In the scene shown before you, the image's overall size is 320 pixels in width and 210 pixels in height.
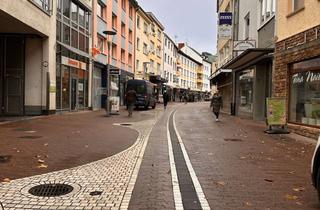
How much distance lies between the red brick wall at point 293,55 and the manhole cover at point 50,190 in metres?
9.29

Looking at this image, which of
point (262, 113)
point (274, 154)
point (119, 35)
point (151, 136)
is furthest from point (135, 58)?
point (274, 154)

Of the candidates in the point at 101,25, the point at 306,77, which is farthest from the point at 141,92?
the point at 306,77

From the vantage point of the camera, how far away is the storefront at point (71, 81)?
76.6 ft

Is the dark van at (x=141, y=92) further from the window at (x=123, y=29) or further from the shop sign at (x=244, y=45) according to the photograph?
the shop sign at (x=244, y=45)

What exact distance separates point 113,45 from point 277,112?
78.9 feet

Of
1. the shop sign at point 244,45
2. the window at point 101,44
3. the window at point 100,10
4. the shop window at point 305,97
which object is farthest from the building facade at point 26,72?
the shop window at point 305,97

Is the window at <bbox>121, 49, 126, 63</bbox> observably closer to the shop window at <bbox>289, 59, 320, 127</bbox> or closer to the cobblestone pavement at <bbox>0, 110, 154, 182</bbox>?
the cobblestone pavement at <bbox>0, 110, 154, 182</bbox>

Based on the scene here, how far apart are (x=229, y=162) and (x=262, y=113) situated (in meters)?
15.0

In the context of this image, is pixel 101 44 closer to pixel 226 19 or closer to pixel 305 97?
pixel 226 19

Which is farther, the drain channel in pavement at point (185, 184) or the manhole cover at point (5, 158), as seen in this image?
the manhole cover at point (5, 158)

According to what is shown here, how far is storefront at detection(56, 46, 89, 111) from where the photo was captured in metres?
23.3

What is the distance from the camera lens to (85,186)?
6250mm

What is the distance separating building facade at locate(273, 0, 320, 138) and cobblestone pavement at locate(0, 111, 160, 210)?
7.95 metres

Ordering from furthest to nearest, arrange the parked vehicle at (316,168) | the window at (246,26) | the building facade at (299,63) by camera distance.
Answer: the window at (246,26) → the building facade at (299,63) → the parked vehicle at (316,168)
